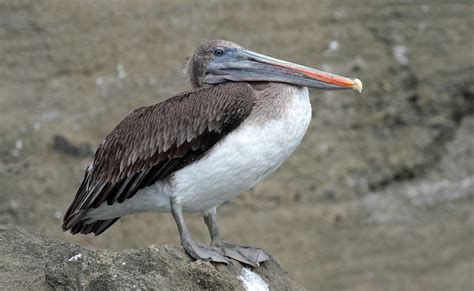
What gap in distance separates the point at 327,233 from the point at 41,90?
275 centimetres

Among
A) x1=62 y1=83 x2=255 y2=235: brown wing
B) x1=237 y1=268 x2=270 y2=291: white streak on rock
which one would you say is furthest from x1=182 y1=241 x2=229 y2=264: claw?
x1=62 y1=83 x2=255 y2=235: brown wing

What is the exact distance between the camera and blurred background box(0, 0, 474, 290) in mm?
7422

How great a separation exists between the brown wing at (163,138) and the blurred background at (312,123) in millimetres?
2928

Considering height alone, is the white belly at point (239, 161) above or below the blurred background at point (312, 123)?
below

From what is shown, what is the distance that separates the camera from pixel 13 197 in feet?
24.0

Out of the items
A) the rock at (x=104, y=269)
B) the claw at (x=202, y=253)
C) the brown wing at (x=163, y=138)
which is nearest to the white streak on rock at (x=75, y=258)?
the rock at (x=104, y=269)

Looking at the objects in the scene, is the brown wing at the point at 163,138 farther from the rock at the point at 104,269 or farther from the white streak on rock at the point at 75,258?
the white streak on rock at the point at 75,258

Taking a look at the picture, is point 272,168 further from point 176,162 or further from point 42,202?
point 42,202

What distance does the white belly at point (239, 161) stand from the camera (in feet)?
14.2

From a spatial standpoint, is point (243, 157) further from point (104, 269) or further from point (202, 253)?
point (104, 269)

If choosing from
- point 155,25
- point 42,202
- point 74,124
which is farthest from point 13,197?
Result: point 155,25

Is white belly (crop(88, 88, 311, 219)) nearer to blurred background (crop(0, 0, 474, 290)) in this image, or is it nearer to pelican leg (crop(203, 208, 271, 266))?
pelican leg (crop(203, 208, 271, 266))

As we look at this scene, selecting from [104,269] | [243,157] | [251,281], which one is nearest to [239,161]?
[243,157]

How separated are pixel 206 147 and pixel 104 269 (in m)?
0.93
